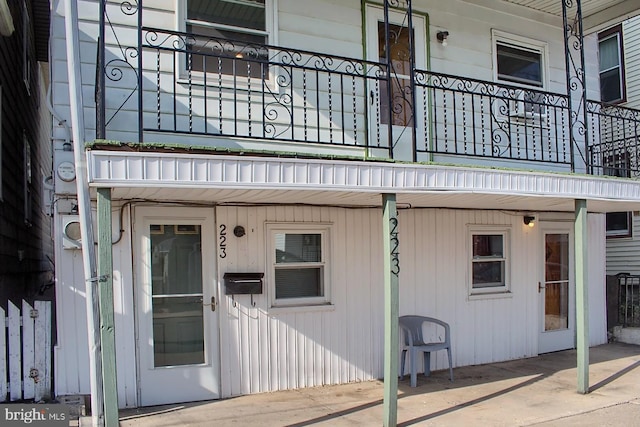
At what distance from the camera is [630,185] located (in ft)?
22.1

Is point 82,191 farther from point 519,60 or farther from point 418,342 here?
point 519,60

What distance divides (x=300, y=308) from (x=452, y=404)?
1977mm

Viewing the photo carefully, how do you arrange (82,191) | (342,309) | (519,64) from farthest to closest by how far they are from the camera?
1. (519,64)
2. (342,309)
3. (82,191)

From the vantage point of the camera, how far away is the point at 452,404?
5.77 m

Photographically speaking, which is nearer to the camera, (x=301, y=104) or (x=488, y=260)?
(x=301, y=104)

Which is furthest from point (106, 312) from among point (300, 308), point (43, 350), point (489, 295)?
point (489, 295)

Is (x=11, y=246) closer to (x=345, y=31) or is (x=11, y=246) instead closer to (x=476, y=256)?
(x=345, y=31)

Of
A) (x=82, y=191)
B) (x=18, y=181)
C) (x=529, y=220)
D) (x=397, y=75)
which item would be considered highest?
(x=397, y=75)

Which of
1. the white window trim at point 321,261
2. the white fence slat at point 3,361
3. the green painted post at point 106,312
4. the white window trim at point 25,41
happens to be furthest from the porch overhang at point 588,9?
the white window trim at point 25,41

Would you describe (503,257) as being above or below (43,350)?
above

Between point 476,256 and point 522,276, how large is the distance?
903mm

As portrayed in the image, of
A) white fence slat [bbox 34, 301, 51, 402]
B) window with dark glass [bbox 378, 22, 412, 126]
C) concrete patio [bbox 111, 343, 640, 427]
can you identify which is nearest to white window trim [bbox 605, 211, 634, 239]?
concrete patio [bbox 111, 343, 640, 427]

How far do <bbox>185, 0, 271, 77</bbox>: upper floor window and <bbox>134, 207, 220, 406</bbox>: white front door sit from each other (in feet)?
5.58

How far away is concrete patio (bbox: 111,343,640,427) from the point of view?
5.22 meters
